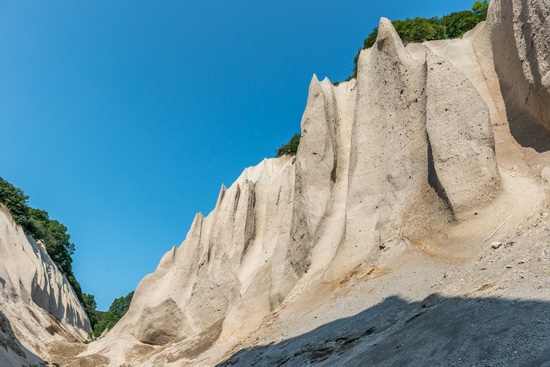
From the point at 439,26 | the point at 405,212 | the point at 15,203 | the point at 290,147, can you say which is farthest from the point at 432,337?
the point at 15,203

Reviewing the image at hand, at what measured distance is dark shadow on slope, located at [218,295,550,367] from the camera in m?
5.70

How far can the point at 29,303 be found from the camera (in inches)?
1135

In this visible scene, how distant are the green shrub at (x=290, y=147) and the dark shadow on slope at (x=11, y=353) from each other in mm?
19631

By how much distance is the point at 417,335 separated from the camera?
7.40 m

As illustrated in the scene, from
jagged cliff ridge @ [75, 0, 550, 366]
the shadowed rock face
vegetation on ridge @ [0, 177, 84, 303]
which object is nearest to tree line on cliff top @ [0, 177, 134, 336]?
vegetation on ridge @ [0, 177, 84, 303]

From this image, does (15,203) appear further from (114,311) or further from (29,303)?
(114,311)

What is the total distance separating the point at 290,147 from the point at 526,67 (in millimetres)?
21481

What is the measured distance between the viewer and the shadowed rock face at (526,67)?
37.9ft

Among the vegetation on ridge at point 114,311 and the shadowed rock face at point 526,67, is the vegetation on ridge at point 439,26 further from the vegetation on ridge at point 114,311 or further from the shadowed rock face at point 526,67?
the vegetation on ridge at point 114,311

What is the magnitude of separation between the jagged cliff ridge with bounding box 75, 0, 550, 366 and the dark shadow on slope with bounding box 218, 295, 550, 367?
38 mm

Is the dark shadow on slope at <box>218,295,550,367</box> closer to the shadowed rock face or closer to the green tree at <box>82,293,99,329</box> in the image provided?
the shadowed rock face

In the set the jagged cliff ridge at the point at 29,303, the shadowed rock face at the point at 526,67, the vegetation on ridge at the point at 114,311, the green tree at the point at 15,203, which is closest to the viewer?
the shadowed rock face at the point at 526,67

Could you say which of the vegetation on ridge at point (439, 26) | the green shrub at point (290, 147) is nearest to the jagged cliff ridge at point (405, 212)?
the vegetation on ridge at point (439, 26)

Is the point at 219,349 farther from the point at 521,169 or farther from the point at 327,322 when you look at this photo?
the point at 521,169
